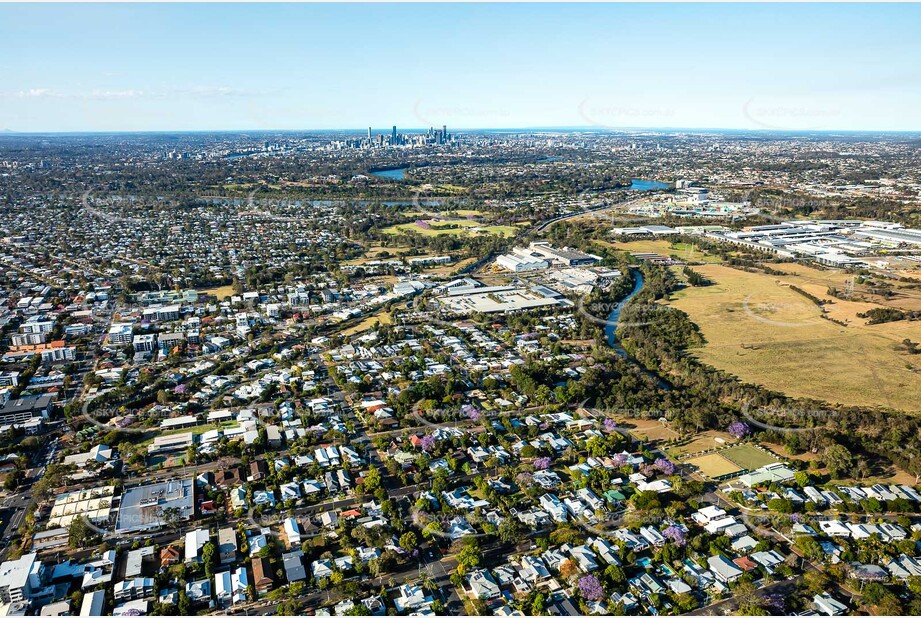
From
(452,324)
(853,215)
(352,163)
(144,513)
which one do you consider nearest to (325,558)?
(144,513)

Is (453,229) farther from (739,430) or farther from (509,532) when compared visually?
(509,532)

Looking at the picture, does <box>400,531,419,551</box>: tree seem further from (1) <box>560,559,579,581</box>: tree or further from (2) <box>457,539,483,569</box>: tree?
(1) <box>560,559,579,581</box>: tree

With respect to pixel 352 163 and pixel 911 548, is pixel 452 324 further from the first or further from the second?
pixel 352 163

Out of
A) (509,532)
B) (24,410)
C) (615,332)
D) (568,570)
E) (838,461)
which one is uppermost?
(24,410)

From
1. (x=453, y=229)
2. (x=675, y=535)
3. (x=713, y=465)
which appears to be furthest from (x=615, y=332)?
(x=453, y=229)

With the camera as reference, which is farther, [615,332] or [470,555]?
[615,332]

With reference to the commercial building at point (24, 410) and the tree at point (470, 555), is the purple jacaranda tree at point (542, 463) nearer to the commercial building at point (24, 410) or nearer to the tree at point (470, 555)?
the tree at point (470, 555)
